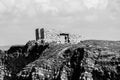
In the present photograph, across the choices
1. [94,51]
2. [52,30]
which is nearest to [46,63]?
[94,51]

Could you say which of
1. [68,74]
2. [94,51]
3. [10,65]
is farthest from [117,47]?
[10,65]

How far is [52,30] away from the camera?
59.3 meters

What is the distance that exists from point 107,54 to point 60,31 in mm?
19422

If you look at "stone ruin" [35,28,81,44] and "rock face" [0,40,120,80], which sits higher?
"stone ruin" [35,28,81,44]

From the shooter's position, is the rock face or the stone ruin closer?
the rock face

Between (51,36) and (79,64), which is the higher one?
(51,36)

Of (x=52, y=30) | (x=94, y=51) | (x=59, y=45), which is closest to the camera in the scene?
(x=94, y=51)

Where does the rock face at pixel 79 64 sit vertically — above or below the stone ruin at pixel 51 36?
below

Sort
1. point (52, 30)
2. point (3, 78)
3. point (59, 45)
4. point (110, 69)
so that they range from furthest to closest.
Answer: point (3, 78) → point (52, 30) → point (59, 45) → point (110, 69)

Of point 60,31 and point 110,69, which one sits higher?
point 60,31

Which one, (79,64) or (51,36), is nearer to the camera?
(79,64)

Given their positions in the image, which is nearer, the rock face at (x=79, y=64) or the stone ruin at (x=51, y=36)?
the rock face at (x=79, y=64)

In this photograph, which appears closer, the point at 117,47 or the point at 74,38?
the point at 117,47

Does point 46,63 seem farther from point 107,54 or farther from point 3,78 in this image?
point 3,78
